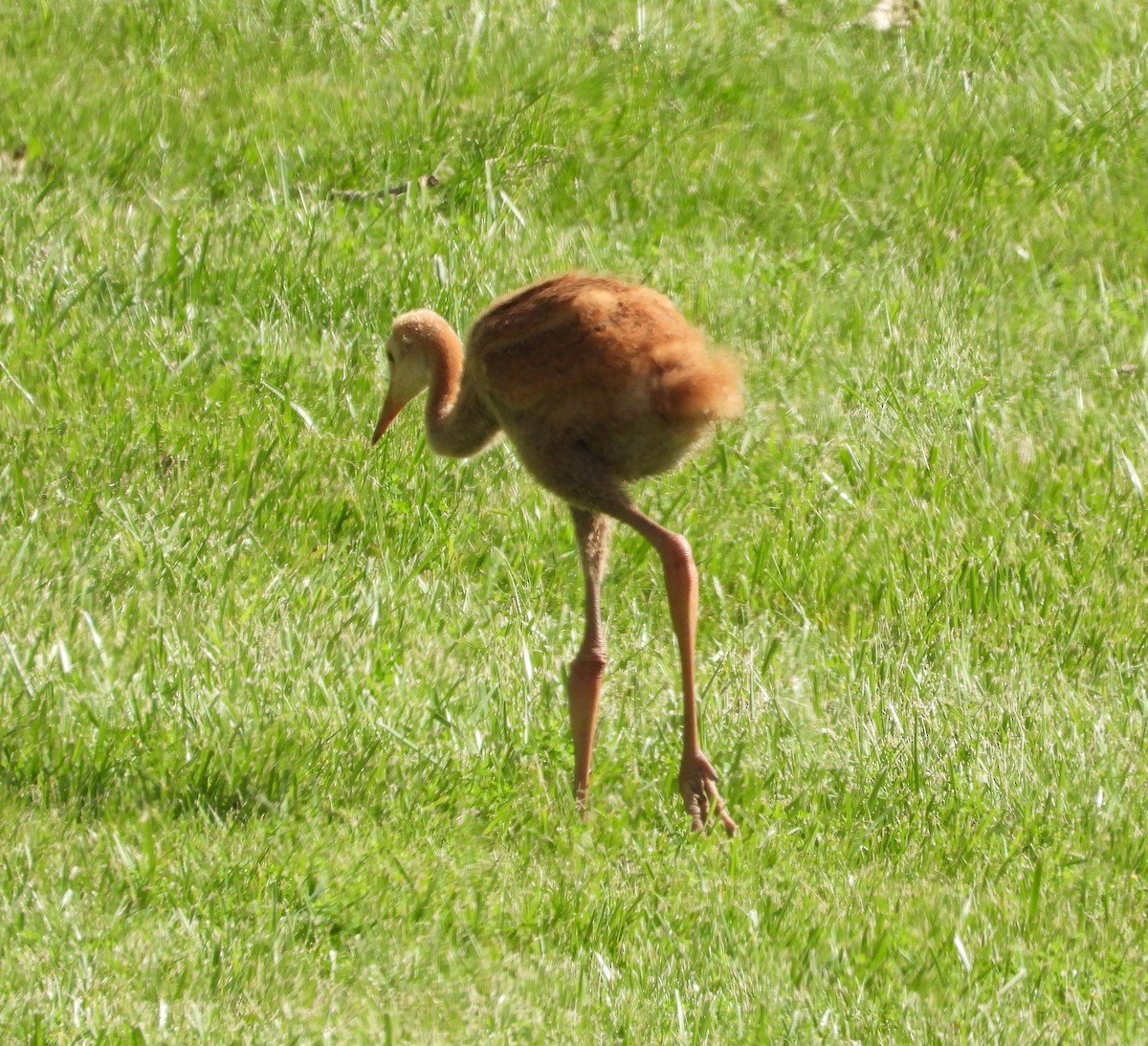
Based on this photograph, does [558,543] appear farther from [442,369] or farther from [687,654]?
[687,654]

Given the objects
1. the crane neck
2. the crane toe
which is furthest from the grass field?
the crane neck

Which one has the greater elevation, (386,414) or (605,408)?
(605,408)

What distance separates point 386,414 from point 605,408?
5.06 feet

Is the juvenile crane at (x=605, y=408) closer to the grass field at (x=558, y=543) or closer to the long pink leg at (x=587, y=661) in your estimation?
the long pink leg at (x=587, y=661)

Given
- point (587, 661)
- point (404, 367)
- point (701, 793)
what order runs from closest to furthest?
point (701, 793) → point (587, 661) → point (404, 367)

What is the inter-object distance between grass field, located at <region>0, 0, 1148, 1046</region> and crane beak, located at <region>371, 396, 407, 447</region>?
0.18 m

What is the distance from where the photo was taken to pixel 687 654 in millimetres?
5324

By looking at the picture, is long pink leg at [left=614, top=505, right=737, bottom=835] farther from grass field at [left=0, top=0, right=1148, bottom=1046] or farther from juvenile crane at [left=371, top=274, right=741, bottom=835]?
grass field at [left=0, top=0, right=1148, bottom=1046]

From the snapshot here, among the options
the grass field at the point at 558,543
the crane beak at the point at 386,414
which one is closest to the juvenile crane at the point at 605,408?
the grass field at the point at 558,543

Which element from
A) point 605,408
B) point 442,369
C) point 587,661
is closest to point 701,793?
point 587,661

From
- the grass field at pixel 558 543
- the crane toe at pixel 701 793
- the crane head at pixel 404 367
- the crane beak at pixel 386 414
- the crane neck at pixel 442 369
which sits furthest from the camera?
the crane beak at pixel 386 414

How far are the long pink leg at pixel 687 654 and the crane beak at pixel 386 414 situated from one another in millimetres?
1570

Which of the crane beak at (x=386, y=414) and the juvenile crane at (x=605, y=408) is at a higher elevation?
the juvenile crane at (x=605, y=408)

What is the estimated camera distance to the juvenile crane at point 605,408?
17.3 feet
